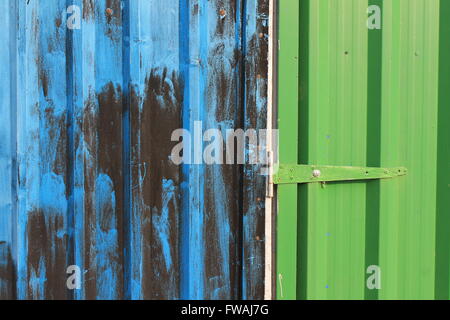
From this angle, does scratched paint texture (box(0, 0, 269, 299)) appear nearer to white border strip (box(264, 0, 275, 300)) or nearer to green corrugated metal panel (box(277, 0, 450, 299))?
white border strip (box(264, 0, 275, 300))

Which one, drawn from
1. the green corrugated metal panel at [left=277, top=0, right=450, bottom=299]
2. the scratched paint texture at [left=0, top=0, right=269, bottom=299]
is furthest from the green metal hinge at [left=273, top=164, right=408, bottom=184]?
the scratched paint texture at [left=0, top=0, right=269, bottom=299]

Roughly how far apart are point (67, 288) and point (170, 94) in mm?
1019

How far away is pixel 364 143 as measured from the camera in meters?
2.00

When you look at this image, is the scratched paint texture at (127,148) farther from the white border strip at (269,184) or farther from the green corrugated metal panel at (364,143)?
the green corrugated metal panel at (364,143)

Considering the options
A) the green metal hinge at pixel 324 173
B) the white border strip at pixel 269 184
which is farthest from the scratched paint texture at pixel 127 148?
the green metal hinge at pixel 324 173

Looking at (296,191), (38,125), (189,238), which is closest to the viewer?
(38,125)

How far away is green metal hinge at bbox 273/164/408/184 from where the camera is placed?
73.9 inches

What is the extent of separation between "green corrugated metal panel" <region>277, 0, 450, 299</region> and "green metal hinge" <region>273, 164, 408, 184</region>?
36 millimetres

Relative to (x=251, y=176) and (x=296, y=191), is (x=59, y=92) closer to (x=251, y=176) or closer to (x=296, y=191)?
(x=251, y=176)

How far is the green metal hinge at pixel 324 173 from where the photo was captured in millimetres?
1877

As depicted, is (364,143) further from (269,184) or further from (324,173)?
(269,184)

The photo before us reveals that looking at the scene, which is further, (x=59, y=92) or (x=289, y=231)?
(x=289, y=231)

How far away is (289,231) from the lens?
191 centimetres
